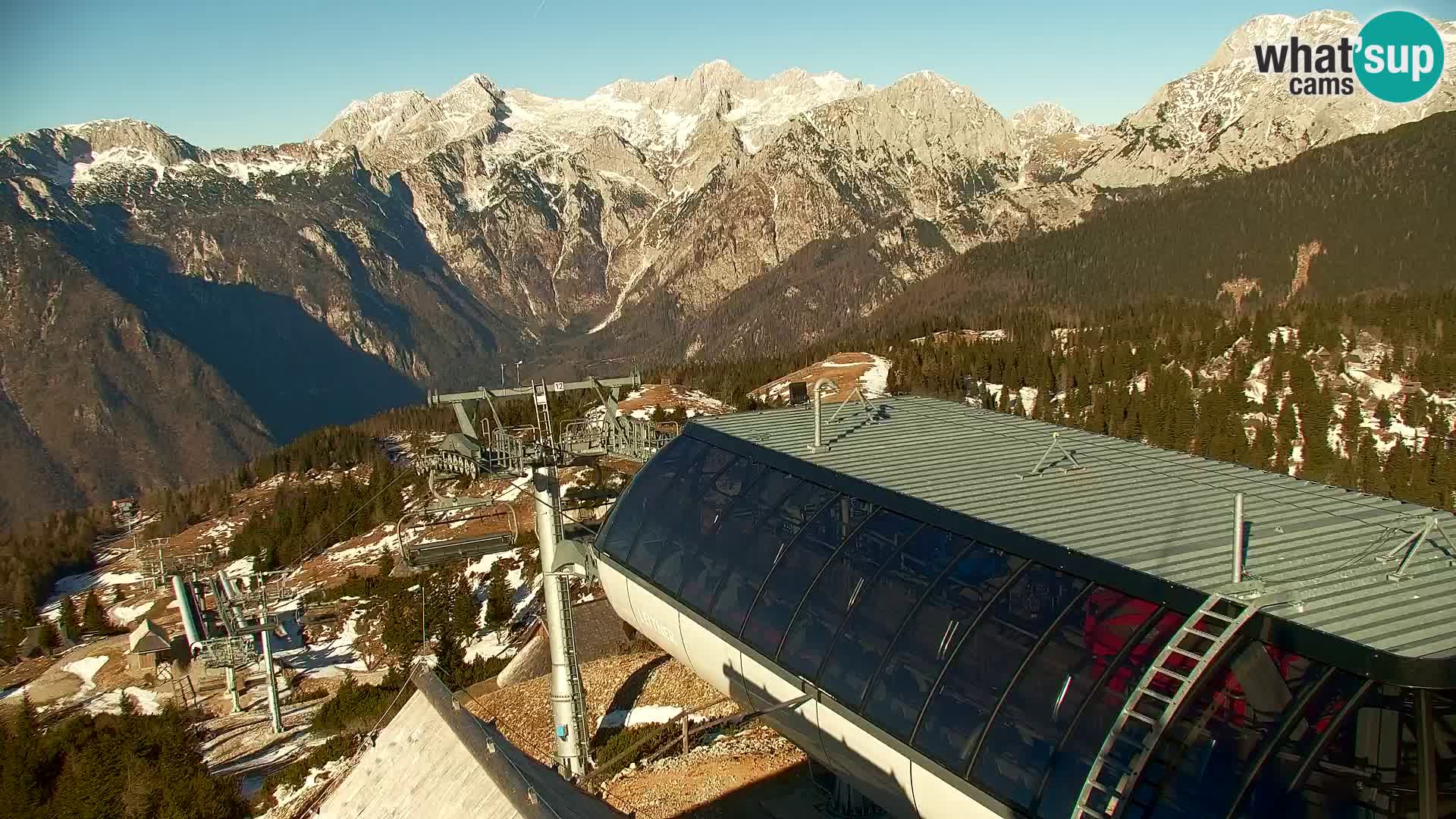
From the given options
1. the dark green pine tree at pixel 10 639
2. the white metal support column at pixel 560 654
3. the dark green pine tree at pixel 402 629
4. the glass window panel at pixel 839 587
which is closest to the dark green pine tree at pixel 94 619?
the dark green pine tree at pixel 10 639

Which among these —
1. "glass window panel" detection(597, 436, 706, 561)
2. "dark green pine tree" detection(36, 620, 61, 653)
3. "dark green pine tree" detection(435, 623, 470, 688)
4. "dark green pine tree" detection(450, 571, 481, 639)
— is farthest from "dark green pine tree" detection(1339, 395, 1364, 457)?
"dark green pine tree" detection(36, 620, 61, 653)

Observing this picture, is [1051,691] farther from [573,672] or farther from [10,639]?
[10,639]

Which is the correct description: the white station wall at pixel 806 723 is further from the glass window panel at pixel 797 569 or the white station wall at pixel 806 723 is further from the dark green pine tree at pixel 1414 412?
the dark green pine tree at pixel 1414 412

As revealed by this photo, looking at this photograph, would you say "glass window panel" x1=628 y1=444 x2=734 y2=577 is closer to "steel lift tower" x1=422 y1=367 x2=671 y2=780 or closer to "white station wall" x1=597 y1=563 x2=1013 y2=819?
"white station wall" x1=597 y1=563 x2=1013 y2=819

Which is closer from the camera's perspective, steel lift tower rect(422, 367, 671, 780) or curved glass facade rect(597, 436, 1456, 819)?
curved glass facade rect(597, 436, 1456, 819)

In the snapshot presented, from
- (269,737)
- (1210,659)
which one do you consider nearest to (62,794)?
(269,737)
